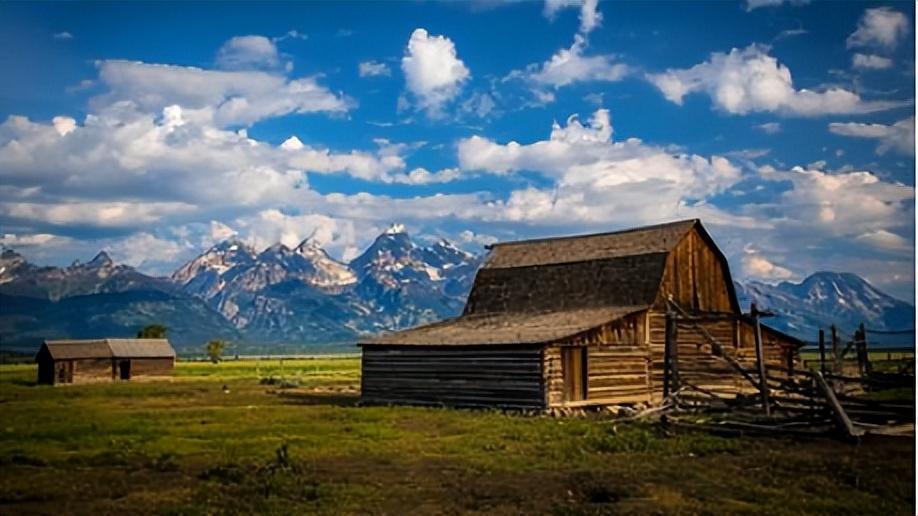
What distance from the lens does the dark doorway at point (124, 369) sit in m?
65.2

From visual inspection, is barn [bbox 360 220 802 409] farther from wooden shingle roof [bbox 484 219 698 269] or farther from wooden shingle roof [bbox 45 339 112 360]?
wooden shingle roof [bbox 45 339 112 360]

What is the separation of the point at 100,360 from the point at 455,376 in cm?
4026

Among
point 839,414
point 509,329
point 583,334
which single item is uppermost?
point 509,329

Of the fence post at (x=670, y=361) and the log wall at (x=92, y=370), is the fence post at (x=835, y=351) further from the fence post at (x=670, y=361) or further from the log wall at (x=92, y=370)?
the log wall at (x=92, y=370)

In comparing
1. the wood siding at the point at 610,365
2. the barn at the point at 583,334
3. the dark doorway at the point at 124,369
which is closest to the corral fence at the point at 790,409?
the barn at the point at 583,334

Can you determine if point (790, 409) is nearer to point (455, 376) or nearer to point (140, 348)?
point (455, 376)

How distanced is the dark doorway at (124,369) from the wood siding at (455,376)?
118 feet

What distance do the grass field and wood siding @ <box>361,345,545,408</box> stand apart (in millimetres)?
2827

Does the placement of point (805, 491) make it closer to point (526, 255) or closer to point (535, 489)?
point (535, 489)

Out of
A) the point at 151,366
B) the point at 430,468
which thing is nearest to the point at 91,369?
the point at 151,366

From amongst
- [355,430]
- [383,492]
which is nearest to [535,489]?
[383,492]

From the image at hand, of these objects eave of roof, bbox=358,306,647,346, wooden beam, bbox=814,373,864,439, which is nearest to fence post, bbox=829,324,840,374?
eave of roof, bbox=358,306,647,346

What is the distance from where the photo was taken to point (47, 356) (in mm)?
59750

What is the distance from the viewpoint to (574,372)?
100 ft
